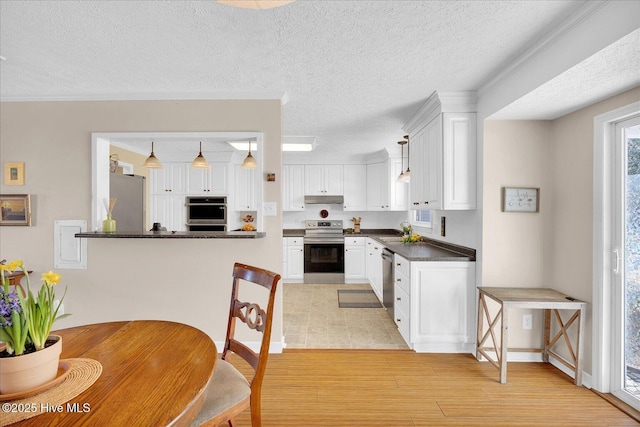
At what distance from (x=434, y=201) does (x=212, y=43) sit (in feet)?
7.60

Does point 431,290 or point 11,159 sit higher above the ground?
point 11,159

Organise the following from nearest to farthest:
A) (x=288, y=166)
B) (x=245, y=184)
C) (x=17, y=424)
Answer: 1. (x=17, y=424)
2. (x=245, y=184)
3. (x=288, y=166)

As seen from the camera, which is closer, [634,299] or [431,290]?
[634,299]

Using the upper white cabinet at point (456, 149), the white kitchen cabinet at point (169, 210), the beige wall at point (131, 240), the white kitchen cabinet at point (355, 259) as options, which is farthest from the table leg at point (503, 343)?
the white kitchen cabinet at point (169, 210)

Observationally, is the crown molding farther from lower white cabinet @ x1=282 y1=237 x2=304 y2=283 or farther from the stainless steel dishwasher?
lower white cabinet @ x1=282 y1=237 x2=304 y2=283

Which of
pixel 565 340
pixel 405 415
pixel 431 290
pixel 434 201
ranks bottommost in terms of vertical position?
pixel 405 415

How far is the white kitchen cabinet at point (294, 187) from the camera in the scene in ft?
19.5

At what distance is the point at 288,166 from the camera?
5941 mm

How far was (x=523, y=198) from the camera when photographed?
2684mm

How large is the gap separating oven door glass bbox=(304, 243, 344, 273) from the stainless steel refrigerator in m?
2.71

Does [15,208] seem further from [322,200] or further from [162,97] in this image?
[322,200]

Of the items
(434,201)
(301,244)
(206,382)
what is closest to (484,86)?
(434,201)

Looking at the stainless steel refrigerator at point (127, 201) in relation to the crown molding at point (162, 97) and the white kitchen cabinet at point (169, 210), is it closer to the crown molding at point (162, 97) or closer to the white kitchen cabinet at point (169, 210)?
the white kitchen cabinet at point (169, 210)

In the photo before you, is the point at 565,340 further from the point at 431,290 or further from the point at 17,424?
the point at 17,424
